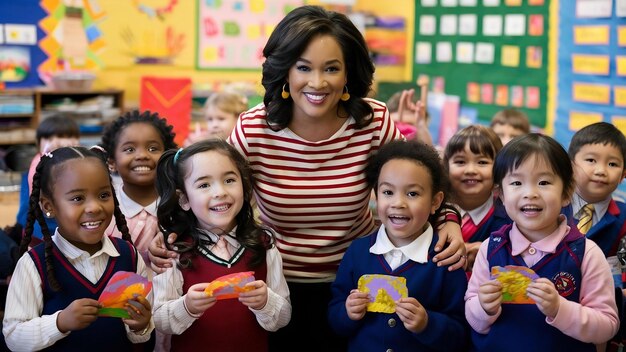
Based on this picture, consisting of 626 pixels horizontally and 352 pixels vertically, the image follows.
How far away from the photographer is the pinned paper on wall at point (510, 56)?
6.23m

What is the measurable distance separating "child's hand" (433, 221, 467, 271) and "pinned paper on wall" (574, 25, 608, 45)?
334cm

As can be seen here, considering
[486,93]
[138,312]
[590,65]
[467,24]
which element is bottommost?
[138,312]

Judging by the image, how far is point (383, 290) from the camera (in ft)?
7.04

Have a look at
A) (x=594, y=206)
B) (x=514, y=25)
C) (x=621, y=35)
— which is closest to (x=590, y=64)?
(x=621, y=35)

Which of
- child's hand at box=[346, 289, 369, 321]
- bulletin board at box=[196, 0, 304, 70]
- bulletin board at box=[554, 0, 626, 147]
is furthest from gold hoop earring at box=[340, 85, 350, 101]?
bulletin board at box=[196, 0, 304, 70]

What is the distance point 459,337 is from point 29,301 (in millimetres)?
1272

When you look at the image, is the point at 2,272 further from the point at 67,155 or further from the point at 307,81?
the point at 307,81

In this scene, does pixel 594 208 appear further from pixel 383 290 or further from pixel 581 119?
pixel 581 119

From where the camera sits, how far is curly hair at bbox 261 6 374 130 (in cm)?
229

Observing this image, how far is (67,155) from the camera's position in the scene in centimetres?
225

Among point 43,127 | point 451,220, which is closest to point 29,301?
point 451,220

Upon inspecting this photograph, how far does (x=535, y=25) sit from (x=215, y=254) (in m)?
4.49

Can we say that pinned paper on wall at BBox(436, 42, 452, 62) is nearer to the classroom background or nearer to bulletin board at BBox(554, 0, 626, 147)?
the classroom background

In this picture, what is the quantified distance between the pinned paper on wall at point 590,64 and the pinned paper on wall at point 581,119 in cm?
29
